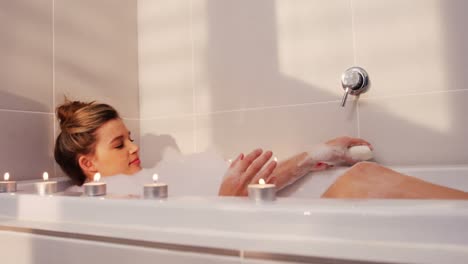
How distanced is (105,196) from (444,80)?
1.14 meters

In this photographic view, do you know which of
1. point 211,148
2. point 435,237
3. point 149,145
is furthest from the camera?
point 149,145

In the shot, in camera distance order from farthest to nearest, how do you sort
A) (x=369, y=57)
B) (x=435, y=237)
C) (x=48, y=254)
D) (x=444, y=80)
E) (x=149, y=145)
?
(x=149, y=145) → (x=369, y=57) → (x=444, y=80) → (x=48, y=254) → (x=435, y=237)

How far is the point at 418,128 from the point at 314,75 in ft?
1.38

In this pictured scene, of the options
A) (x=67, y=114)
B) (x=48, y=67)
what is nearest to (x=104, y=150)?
(x=67, y=114)

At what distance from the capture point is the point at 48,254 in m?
0.67

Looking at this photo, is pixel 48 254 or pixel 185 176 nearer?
pixel 48 254

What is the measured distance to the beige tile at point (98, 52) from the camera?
149 cm

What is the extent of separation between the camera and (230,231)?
1.82ft

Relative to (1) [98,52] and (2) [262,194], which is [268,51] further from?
(2) [262,194]

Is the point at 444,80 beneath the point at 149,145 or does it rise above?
above

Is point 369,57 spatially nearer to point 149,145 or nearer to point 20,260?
point 149,145

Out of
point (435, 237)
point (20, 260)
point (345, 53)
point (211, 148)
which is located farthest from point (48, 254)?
point (345, 53)

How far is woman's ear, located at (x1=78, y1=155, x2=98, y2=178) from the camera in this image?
1.32 m

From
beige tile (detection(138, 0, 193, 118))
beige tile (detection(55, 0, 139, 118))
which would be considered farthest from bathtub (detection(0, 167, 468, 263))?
beige tile (detection(138, 0, 193, 118))
